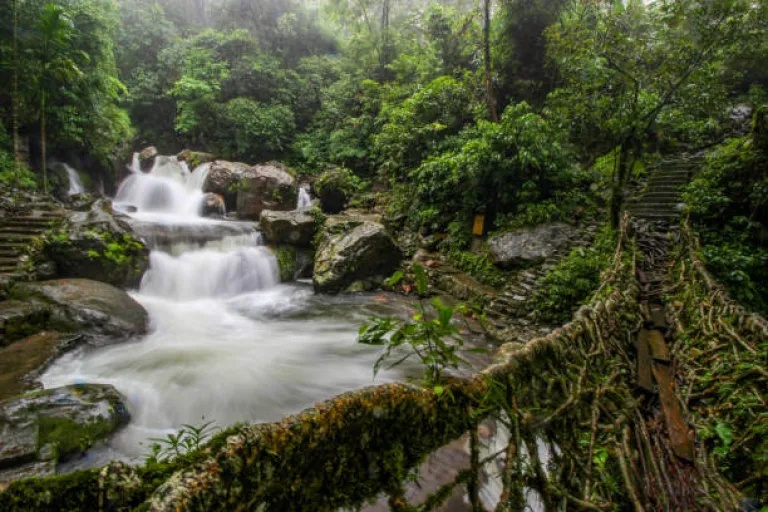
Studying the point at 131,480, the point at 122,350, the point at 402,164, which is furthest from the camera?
the point at 402,164

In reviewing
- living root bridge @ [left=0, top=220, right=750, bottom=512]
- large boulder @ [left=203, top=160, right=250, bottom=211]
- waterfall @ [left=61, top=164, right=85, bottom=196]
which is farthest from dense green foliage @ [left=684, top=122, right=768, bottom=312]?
waterfall @ [left=61, top=164, right=85, bottom=196]

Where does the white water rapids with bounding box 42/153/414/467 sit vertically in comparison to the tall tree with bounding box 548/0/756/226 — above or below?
below

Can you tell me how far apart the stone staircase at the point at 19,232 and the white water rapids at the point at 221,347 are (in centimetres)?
185

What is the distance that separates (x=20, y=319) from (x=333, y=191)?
31.1 feet

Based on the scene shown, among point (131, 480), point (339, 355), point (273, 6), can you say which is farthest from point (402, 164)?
point (273, 6)

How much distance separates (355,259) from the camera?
29.2ft

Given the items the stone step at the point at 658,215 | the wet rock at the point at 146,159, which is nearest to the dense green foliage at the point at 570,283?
the stone step at the point at 658,215

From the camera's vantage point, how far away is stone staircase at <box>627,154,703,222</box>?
8.70m

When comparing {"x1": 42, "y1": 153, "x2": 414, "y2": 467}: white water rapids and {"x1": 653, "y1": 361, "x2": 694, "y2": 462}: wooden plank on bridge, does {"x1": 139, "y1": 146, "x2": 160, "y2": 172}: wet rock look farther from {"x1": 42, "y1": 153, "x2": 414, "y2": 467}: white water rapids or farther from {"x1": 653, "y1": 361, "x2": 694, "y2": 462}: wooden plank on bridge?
{"x1": 653, "y1": 361, "x2": 694, "y2": 462}: wooden plank on bridge

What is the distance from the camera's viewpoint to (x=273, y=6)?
65.3 feet

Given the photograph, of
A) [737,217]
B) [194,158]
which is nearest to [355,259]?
Answer: [737,217]

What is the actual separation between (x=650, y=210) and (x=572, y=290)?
481cm

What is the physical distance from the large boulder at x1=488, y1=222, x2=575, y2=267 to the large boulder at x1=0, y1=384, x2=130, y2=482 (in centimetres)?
703

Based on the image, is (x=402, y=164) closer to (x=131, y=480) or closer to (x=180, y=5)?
(x=131, y=480)
